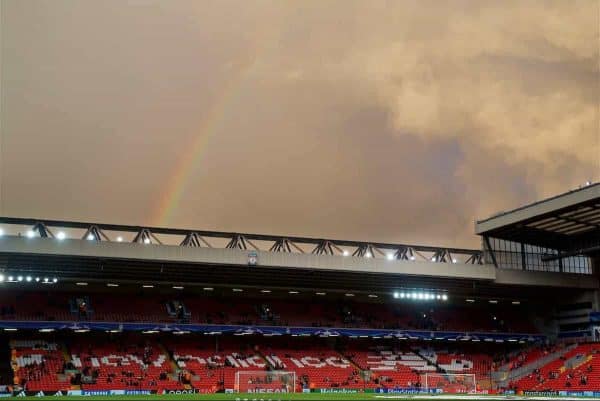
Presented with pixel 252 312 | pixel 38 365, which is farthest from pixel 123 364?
pixel 252 312

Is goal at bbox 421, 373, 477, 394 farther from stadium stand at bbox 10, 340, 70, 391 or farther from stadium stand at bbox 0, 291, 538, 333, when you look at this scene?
stadium stand at bbox 10, 340, 70, 391

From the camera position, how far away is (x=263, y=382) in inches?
2576

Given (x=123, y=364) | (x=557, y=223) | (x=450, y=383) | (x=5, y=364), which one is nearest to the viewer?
(x=5, y=364)

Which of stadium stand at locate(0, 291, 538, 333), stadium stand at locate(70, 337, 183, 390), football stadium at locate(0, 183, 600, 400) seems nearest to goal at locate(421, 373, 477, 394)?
football stadium at locate(0, 183, 600, 400)

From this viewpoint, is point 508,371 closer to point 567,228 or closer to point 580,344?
point 580,344

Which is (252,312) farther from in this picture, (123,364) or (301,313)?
(123,364)

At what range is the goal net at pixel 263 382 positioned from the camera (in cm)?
6462

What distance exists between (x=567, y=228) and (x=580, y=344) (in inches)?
559

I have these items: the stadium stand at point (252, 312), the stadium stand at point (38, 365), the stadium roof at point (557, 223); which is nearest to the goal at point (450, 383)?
the stadium stand at point (252, 312)

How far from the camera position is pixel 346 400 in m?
47.5

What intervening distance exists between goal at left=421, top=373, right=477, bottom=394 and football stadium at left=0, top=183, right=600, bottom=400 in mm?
161

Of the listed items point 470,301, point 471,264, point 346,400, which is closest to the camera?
point 346,400

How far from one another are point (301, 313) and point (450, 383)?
17.6m

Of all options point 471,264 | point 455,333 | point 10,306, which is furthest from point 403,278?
point 10,306
